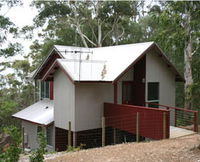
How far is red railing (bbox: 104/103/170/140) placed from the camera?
10.0 metres

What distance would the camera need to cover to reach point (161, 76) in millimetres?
14398

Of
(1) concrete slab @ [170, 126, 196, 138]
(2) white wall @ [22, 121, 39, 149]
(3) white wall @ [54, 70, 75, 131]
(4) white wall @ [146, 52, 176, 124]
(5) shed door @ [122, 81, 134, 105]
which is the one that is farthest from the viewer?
A: (2) white wall @ [22, 121, 39, 149]

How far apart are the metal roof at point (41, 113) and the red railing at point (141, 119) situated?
3.62 m

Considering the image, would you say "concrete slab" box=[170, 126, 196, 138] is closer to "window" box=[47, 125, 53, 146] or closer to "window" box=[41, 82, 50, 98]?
"window" box=[47, 125, 53, 146]

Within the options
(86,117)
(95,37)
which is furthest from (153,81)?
(95,37)

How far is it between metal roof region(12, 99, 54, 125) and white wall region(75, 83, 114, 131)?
254 cm

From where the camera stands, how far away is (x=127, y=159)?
6.92 metres

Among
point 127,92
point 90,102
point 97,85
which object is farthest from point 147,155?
point 127,92

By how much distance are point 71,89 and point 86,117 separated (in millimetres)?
1545

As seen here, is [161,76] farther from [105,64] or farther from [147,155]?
[147,155]

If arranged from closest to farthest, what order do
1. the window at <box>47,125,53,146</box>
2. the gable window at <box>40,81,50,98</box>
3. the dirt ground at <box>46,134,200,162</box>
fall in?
the dirt ground at <box>46,134,200,162</box>
the window at <box>47,125,53,146</box>
the gable window at <box>40,81,50,98</box>

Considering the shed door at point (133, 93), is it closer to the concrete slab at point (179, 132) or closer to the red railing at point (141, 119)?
the red railing at point (141, 119)

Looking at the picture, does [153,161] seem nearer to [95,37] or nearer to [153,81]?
[153,81]

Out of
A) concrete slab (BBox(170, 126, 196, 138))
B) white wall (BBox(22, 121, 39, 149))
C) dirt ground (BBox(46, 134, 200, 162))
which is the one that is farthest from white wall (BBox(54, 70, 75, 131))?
concrete slab (BBox(170, 126, 196, 138))
